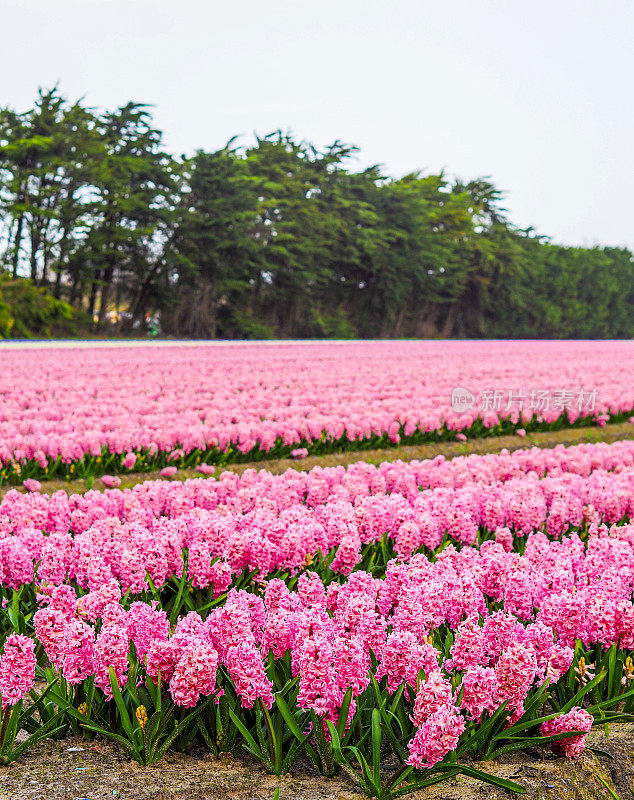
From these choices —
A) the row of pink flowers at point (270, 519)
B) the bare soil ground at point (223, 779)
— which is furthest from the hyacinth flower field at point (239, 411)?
the bare soil ground at point (223, 779)

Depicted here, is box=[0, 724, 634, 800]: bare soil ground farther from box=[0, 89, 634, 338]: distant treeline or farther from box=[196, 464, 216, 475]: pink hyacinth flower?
box=[0, 89, 634, 338]: distant treeline

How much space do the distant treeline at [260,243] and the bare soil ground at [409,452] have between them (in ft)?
74.5

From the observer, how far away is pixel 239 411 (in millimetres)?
7113

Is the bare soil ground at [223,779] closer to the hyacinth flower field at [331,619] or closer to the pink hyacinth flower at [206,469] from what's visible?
the hyacinth flower field at [331,619]

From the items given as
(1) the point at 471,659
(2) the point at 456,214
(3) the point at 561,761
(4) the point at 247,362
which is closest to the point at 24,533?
(1) the point at 471,659

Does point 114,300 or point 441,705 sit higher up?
point 114,300

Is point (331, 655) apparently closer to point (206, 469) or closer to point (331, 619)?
point (331, 619)

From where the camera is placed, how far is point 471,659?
2.09m

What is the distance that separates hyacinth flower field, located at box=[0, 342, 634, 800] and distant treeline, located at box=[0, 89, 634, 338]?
24.8 metres

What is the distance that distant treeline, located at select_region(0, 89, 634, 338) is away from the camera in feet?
90.3

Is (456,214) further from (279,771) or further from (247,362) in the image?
(279,771)

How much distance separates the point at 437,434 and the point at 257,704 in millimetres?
5394

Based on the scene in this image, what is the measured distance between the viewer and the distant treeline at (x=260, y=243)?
90.3ft

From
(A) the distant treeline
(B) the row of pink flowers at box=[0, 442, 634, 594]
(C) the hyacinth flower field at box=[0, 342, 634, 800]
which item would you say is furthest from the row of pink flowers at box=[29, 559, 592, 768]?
(A) the distant treeline
